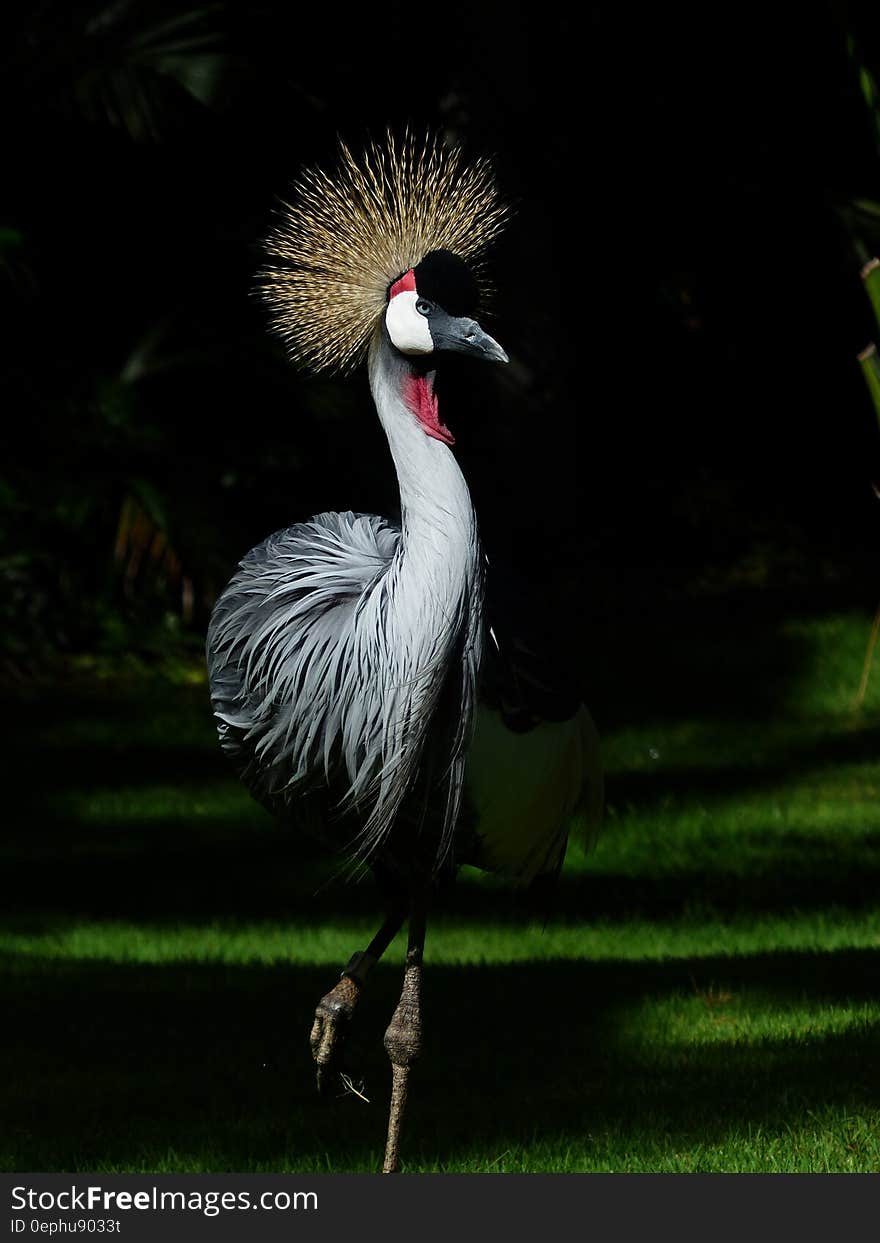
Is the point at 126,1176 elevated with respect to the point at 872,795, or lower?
elevated

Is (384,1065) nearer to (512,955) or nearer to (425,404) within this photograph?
(512,955)

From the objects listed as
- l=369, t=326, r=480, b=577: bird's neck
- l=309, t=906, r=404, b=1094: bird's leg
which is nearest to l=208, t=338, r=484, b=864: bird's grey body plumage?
l=369, t=326, r=480, b=577: bird's neck

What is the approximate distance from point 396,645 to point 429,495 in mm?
361

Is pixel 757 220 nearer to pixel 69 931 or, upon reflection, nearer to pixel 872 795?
pixel 872 795

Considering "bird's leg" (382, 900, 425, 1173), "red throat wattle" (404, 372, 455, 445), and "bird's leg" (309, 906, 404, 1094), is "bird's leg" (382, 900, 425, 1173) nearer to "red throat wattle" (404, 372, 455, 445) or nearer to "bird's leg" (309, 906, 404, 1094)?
"bird's leg" (309, 906, 404, 1094)

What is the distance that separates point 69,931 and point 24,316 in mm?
6747

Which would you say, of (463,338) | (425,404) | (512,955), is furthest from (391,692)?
(512,955)

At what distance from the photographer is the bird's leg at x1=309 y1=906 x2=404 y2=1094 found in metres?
5.23

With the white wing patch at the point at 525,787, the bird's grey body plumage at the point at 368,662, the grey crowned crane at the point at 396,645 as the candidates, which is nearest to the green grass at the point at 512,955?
the grey crowned crane at the point at 396,645

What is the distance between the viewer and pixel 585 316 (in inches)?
659

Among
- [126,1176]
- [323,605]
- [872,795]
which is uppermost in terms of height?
[323,605]

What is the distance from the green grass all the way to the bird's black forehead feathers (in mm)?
2041

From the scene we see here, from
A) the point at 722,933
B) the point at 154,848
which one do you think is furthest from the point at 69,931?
the point at 722,933

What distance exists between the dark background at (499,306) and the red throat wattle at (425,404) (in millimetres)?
6497
